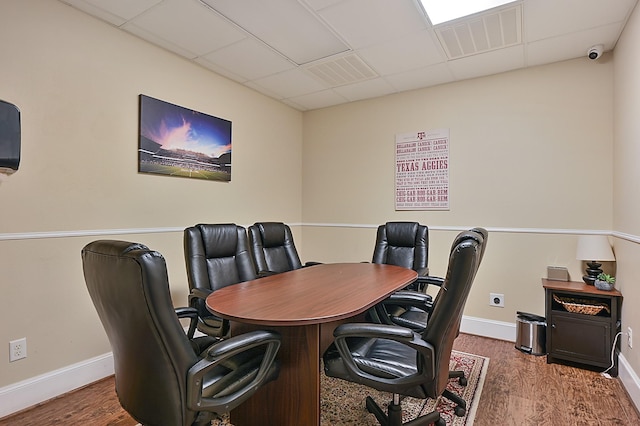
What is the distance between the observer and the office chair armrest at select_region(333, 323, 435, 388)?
4.65ft

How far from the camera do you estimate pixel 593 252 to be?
2779mm

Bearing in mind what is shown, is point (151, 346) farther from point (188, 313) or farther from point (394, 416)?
point (394, 416)

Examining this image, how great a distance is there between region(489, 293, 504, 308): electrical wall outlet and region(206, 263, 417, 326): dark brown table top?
1263mm

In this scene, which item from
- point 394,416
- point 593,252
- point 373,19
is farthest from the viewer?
point 593,252

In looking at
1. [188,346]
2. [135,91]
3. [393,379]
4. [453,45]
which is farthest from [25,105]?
[453,45]

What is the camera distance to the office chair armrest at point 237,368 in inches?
48.5

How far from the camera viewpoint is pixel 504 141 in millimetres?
3371

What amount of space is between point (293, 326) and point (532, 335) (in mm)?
2445

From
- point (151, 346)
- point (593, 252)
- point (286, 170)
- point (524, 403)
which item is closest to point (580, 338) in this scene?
point (593, 252)

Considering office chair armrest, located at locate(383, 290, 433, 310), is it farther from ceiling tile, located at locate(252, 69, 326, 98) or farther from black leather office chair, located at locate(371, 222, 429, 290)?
ceiling tile, located at locate(252, 69, 326, 98)

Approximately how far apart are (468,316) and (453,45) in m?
2.57

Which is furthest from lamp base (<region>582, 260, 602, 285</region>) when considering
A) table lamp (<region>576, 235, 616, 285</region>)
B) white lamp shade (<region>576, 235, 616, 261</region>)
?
white lamp shade (<region>576, 235, 616, 261</region>)

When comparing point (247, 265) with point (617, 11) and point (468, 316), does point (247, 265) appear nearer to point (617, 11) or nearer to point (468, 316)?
point (468, 316)

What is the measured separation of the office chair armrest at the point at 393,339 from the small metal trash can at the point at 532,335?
6.78 feet
